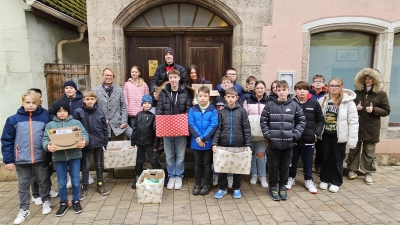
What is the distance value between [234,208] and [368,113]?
298cm

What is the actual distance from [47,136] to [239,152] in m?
2.64

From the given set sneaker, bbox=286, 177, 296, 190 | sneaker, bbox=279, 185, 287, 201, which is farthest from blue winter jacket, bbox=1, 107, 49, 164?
sneaker, bbox=286, 177, 296, 190

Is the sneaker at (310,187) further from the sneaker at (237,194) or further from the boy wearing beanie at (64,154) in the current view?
the boy wearing beanie at (64,154)

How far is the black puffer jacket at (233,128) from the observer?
155 inches

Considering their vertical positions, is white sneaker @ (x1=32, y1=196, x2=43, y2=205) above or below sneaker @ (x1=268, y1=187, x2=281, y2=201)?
below

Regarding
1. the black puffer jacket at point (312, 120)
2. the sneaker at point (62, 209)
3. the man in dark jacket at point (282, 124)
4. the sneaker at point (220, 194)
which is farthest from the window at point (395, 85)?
the sneaker at point (62, 209)

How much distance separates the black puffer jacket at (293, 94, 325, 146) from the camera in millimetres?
4078

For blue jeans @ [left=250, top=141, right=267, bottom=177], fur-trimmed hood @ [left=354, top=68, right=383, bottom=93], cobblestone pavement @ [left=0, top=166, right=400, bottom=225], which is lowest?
cobblestone pavement @ [left=0, top=166, right=400, bottom=225]

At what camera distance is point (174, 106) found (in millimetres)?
4277

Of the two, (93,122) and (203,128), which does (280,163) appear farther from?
(93,122)

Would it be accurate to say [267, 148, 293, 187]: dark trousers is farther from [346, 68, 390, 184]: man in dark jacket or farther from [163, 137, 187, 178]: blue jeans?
[346, 68, 390, 184]: man in dark jacket

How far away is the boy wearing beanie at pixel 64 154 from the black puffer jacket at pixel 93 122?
0.21 m

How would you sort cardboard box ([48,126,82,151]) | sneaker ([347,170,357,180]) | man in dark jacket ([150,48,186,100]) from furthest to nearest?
sneaker ([347,170,357,180]) < man in dark jacket ([150,48,186,100]) < cardboard box ([48,126,82,151])

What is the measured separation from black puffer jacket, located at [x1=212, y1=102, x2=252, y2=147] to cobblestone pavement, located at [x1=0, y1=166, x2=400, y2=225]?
0.89 metres
